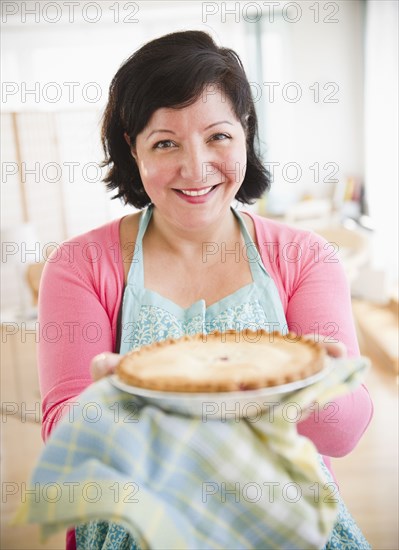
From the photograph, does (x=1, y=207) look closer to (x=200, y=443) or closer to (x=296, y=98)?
(x=296, y=98)

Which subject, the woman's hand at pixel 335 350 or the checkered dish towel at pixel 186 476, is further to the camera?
the woman's hand at pixel 335 350

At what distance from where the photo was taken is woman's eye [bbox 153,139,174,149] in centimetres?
111

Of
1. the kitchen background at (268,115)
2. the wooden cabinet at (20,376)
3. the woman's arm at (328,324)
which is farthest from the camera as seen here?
the kitchen background at (268,115)

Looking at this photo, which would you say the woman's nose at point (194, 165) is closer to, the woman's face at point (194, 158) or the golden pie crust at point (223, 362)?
the woman's face at point (194, 158)

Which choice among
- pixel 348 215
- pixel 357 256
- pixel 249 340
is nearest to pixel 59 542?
pixel 249 340

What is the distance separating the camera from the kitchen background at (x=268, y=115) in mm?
4883

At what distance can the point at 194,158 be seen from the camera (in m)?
1.08

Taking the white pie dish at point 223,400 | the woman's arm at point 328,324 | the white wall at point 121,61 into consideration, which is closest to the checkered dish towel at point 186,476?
the white pie dish at point 223,400

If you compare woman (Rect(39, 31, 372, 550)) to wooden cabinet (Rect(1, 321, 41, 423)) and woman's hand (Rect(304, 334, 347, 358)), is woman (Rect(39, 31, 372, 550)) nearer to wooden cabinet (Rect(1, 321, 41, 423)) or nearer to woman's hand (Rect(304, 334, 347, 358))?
woman's hand (Rect(304, 334, 347, 358))

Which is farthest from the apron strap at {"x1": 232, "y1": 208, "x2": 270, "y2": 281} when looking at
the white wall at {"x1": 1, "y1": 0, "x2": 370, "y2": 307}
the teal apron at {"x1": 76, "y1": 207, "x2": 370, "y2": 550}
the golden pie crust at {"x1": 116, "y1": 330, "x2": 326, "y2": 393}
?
the white wall at {"x1": 1, "y1": 0, "x2": 370, "y2": 307}

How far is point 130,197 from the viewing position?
1.41 m

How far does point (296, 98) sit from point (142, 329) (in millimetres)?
5226

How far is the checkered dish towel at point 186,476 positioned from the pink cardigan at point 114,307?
0.77ft

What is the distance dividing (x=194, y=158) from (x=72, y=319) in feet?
1.12
